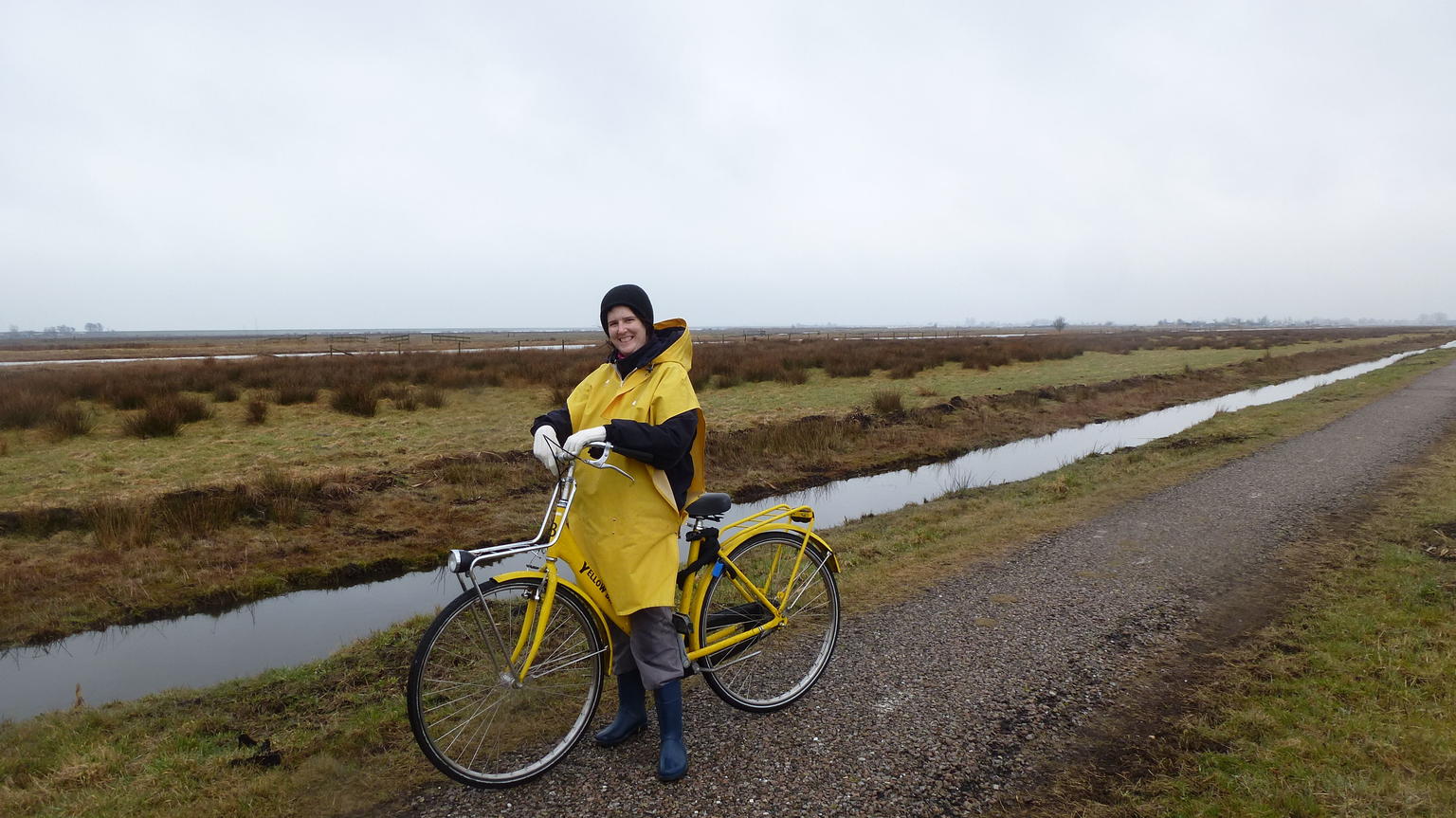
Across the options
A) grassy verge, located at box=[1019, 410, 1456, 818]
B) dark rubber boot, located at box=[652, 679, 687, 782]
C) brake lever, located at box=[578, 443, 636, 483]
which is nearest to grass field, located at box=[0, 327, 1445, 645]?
dark rubber boot, located at box=[652, 679, 687, 782]

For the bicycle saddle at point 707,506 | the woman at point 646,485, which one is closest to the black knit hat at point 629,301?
the woman at point 646,485

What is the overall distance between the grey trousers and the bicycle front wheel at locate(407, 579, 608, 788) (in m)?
0.23

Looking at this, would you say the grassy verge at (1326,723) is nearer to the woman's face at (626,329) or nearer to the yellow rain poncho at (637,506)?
the yellow rain poncho at (637,506)

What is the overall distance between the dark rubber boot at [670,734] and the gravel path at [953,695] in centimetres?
7

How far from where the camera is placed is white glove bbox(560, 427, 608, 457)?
107 inches

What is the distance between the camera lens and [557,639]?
10.6ft

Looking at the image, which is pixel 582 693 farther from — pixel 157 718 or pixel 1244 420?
pixel 1244 420

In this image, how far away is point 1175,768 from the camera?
3123 millimetres

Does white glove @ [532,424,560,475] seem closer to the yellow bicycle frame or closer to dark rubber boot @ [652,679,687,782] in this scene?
the yellow bicycle frame

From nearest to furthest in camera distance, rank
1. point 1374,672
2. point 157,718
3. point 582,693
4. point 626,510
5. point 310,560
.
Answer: point 626,510, point 582,693, point 1374,672, point 157,718, point 310,560

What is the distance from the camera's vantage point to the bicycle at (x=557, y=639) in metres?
2.96

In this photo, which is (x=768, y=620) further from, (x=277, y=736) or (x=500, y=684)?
(x=277, y=736)

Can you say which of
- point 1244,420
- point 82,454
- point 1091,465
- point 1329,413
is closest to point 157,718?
point 82,454

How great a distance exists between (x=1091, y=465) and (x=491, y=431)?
12.1m
